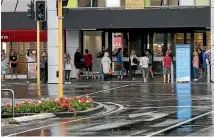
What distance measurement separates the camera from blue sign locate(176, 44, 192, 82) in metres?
31.9

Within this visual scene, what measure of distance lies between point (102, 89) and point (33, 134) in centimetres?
1541

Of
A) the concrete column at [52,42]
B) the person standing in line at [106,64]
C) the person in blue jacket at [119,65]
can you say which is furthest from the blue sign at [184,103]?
the concrete column at [52,42]

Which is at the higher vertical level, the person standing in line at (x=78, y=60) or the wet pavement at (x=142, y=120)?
the person standing in line at (x=78, y=60)

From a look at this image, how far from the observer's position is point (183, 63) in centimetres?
3203

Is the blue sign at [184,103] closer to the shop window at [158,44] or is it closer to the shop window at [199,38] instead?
the shop window at [199,38]

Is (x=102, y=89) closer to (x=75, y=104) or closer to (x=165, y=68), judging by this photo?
(x=165, y=68)

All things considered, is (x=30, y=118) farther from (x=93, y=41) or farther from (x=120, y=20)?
(x=93, y=41)

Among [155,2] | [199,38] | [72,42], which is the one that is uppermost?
[155,2]

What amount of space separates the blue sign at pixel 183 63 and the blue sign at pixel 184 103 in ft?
14.5

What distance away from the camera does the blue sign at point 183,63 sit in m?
31.9

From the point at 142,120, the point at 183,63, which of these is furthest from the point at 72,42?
the point at 142,120

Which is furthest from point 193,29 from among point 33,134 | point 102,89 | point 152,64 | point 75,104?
point 33,134

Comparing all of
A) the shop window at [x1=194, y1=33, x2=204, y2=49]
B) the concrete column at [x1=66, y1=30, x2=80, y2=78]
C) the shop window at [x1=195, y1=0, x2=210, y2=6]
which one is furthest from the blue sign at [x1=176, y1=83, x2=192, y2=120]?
the concrete column at [x1=66, y1=30, x2=80, y2=78]

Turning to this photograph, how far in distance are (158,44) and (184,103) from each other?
1876cm
